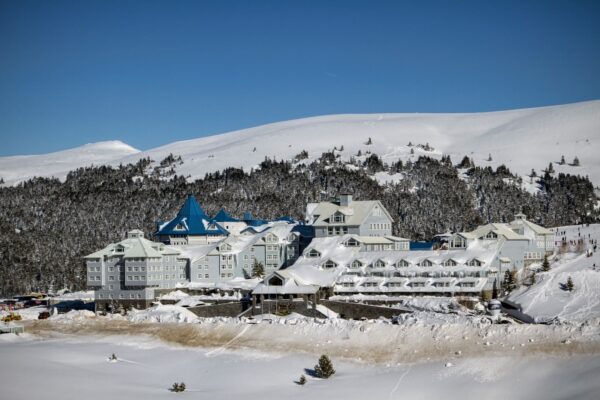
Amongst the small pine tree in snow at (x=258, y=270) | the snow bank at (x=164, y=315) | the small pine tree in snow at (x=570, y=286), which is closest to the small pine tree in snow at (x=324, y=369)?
the snow bank at (x=164, y=315)

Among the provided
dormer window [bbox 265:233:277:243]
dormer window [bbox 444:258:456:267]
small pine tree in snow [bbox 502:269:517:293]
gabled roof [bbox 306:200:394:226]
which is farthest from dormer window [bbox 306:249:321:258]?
small pine tree in snow [bbox 502:269:517:293]

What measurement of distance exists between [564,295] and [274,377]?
3039cm

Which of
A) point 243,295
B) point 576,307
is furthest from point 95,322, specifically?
point 576,307

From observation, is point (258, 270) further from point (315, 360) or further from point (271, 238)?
point (315, 360)

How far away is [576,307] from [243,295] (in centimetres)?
3594

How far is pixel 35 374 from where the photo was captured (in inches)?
2402

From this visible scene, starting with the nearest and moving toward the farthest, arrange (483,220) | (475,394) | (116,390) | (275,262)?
1. (475,394)
2. (116,390)
3. (275,262)
4. (483,220)

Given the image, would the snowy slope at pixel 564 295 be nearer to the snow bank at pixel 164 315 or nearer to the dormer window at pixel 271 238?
the snow bank at pixel 164 315

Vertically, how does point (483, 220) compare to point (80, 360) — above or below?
above

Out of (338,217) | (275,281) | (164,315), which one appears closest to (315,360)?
(275,281)

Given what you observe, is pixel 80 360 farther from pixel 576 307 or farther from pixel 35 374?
pixel 576 307

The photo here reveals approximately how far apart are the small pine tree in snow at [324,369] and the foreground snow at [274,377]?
492mm

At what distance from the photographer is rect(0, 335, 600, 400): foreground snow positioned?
5453cm

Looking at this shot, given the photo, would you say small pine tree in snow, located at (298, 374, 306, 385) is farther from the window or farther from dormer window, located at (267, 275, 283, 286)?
the window
